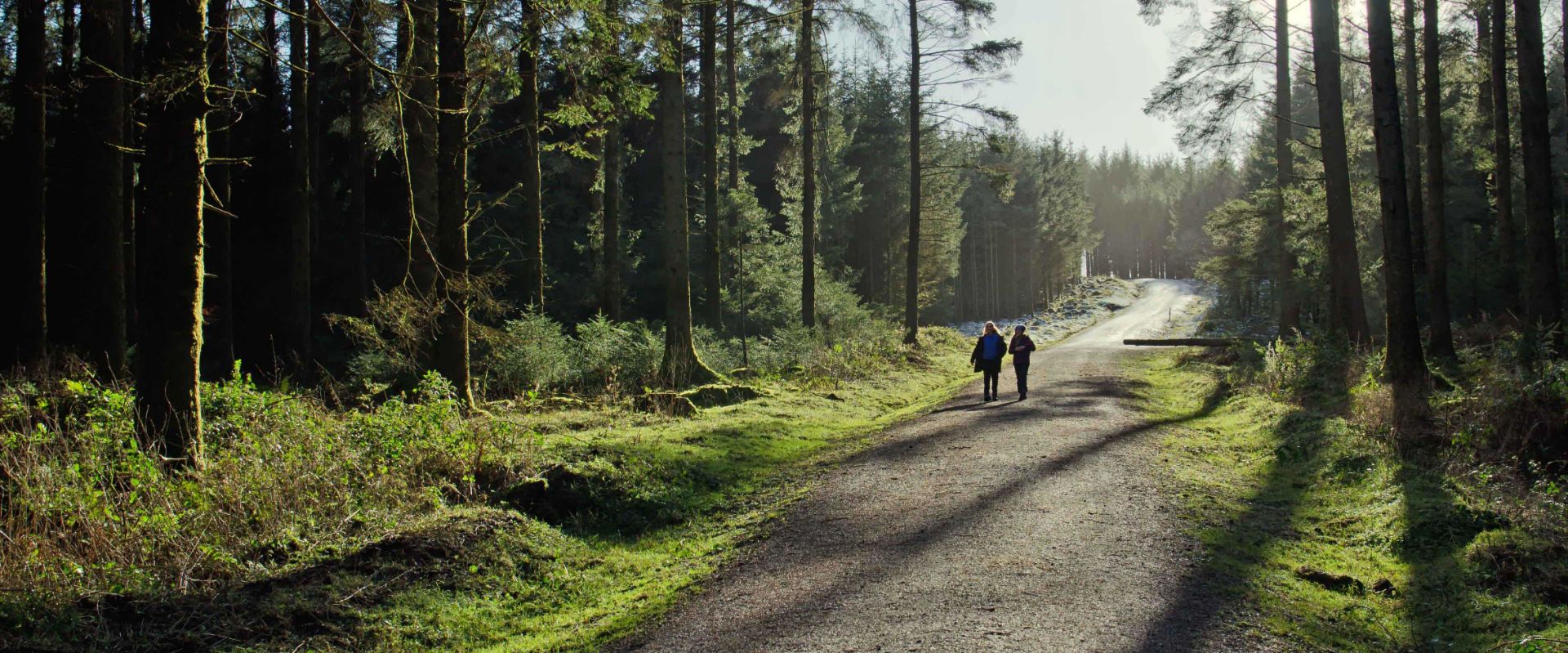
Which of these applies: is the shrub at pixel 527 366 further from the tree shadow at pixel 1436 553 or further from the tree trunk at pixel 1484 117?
the tree trunk at pixel 1484 117

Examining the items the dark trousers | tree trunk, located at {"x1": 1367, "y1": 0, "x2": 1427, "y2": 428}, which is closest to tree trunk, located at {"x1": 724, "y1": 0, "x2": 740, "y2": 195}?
the dark trousers

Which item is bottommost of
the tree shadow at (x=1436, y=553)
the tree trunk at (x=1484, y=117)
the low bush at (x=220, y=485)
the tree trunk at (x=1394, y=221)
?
the tree shadow at (x=1436, y=553)

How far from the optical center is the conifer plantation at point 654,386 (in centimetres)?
568

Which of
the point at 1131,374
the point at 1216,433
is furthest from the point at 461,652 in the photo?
the point at 1131,374

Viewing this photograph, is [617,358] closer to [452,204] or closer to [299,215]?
[452,204]

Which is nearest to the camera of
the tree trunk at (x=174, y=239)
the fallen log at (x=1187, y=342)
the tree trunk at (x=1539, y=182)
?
the tree trunk at (x=174, y=239)

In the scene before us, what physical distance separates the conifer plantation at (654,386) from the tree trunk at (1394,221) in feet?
0.23

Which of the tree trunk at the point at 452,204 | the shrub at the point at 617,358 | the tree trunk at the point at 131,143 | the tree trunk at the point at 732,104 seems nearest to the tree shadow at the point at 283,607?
the tree trunk at the point at 452,204

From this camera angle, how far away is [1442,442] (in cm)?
959

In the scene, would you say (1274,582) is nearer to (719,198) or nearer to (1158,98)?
(1158,98)

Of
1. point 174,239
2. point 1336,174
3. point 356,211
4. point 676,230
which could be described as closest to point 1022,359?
point 676,230

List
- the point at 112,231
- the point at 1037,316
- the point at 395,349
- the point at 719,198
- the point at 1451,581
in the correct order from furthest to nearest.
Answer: the point at 1037,316
the point at 719,198
the point at 112,231
the point at 395,349
the point at 1451,581

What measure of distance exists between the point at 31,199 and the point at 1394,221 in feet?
64.9

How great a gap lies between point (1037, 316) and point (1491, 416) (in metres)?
59.3
